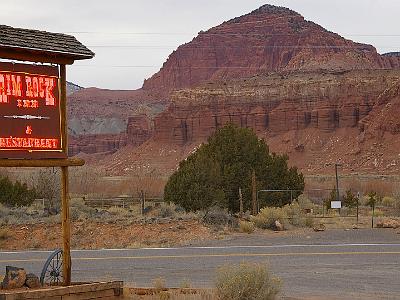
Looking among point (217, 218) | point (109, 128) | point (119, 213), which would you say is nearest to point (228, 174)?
point (119, 213)

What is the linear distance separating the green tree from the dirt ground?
267 inches

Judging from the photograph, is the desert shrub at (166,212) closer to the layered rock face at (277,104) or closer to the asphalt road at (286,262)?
the asphalt road at (286,262)

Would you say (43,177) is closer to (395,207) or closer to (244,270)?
(395,207)

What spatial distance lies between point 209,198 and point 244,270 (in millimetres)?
22612

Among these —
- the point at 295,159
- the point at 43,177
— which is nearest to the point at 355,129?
the point at 295,159

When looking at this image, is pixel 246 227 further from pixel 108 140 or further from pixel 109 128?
pixel 109 128

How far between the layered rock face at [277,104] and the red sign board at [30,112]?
10639 centimetres

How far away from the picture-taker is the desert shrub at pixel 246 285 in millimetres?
12453

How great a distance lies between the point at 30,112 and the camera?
1227 cm

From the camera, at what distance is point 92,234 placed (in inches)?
1075

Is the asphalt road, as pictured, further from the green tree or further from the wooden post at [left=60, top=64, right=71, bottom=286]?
the green tree

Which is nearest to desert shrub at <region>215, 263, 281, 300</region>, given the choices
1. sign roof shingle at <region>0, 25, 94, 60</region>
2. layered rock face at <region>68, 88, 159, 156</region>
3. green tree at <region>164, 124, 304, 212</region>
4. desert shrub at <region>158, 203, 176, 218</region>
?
sign roof shingle at <region>0, 25, 94, 60</region>

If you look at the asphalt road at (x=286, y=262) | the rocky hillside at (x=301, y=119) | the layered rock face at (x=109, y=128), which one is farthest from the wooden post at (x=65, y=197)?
the layered rock face at (x=109, y=128)

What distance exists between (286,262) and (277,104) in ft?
358
